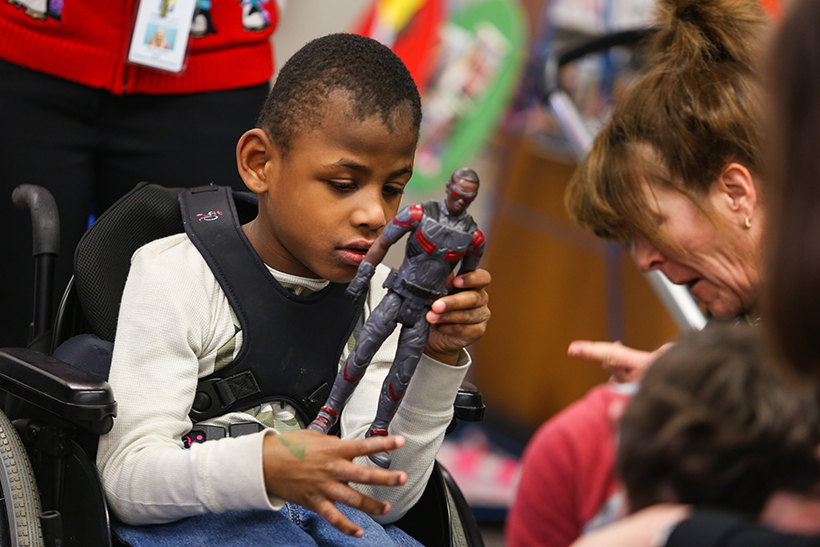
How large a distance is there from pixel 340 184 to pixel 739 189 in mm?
561

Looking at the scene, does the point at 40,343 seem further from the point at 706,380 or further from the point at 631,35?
the point at 631,35

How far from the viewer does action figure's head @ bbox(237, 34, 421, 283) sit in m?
1.11

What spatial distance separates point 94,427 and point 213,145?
67 centimetres

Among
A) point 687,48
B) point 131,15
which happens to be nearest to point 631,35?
point 687,48

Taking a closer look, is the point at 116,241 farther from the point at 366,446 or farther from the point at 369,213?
the point at 366,446

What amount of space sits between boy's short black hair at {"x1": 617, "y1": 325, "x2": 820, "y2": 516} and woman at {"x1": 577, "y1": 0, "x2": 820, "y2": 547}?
0.03m

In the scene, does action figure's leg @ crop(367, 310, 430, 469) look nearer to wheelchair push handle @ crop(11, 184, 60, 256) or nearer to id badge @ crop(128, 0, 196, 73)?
wheelchair push handle @ crop(11, 184, 60, 256)

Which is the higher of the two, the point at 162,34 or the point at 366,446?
the point at 162,34

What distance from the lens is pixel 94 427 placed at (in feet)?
3.20

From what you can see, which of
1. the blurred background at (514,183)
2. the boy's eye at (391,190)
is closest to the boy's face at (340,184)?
the boy's eye at (391,190)

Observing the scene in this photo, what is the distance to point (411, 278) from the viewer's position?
Answer: 971 mm

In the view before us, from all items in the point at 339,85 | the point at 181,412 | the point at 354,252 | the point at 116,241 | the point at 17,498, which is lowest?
the point at 17,498

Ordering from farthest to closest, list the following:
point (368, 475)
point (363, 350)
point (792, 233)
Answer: point (363, 350) < point (368, 475) < point (792, 233)

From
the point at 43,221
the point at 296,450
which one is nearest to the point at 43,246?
the point at 43,221
